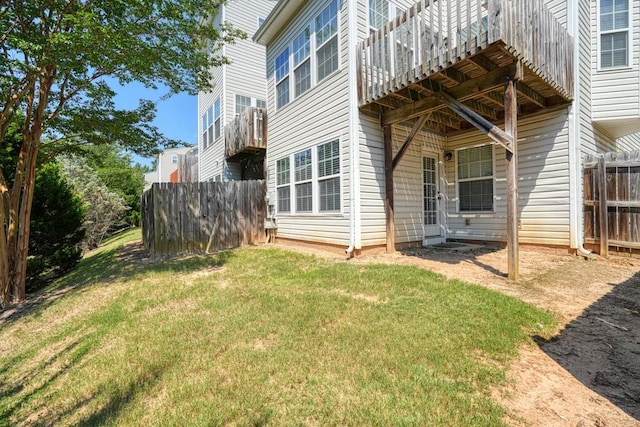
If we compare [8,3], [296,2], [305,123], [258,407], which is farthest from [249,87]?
[258,407]

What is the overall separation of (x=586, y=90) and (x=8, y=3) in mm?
10883

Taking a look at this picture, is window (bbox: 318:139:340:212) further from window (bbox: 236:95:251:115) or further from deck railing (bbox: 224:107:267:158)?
window (bbox: 236:95:251:115)

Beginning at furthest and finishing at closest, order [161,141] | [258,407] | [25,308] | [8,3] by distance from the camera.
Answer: [161,141] < [25,308] < [8,3] < [258,407]

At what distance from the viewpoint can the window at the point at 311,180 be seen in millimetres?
7078

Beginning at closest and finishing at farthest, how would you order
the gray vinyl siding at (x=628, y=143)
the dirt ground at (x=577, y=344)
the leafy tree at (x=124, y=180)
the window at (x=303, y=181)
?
the dirt ground at (x=577, y=344), the window at (x=303, y=181), the gray vinyl siding at (x=628, y=143), the leafy tree at (x=124, y=180)

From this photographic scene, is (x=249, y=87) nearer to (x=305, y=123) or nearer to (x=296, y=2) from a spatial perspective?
(x=296, y=2)

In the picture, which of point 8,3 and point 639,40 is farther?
point 639,40

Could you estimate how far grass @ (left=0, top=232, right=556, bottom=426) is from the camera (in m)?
2.10

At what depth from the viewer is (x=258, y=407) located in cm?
210

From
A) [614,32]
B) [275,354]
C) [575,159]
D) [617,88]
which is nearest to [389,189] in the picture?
[575,159]

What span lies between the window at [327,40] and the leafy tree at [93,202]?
13.3 m

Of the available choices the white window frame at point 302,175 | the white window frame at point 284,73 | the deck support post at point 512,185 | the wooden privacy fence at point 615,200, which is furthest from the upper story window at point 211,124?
the wooden privacy fence at point 615,200

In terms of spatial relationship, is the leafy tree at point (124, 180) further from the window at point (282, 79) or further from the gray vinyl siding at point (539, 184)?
the gray vinyl siding at point (539, 184)

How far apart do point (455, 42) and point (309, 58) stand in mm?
4335
